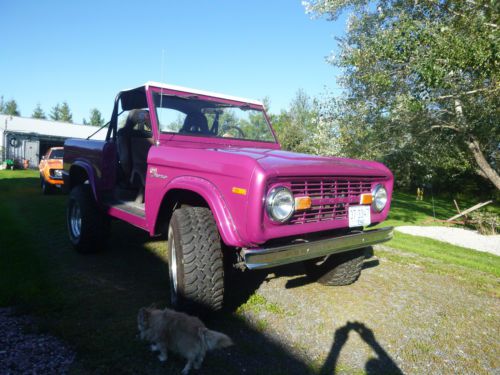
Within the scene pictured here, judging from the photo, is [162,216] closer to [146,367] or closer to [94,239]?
[146,367]

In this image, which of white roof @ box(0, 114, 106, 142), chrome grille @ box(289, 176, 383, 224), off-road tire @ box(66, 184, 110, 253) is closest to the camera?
chrome grille @ box(289, 176, 383, 224)

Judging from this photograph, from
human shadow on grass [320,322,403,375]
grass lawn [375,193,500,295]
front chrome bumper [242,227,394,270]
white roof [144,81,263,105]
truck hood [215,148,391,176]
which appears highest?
white roof [144,81,263,105]

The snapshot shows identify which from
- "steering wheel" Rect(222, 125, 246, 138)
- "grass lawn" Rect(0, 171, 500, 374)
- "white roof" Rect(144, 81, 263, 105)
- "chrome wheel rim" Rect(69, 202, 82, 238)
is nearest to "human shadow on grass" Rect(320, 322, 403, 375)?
"grass lawn" Rect(0, 171, 500, 374)

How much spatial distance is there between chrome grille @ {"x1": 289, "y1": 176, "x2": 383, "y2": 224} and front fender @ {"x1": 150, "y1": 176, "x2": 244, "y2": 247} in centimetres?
47

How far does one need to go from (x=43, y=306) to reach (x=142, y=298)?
2.72ft

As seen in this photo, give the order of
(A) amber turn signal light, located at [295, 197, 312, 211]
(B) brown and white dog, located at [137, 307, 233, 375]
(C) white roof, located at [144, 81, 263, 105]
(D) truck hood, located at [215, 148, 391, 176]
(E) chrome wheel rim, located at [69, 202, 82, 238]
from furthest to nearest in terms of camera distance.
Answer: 1. (E) chrome wheel rim, located at [69, 202, 82, 238]
2. (C) white roof, located at [144, 81, 263, 105]
3. (A) amber turn signal light, located at [295, 197, 312, 211]
4. (D) truck hood, located at [215, 148, 391, 176]
5. (B) brown and white dog, located at [137, 307, 233, 375]

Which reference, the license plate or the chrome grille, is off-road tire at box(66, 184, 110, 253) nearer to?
the chrome grille

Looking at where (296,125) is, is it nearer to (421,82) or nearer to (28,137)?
(421,82)

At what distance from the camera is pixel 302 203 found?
2.73 metres

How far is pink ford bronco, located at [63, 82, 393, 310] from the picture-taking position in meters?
2.63

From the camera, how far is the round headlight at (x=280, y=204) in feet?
8.47

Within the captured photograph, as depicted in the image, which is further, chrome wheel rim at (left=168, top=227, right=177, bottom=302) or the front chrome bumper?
chrome wheel rim at (left=168, top=227, right=177, bottom=302)

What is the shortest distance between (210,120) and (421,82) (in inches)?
178

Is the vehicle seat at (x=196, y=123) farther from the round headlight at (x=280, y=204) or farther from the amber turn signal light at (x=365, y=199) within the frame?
the amber turn signal light at (x=365, y=199)
